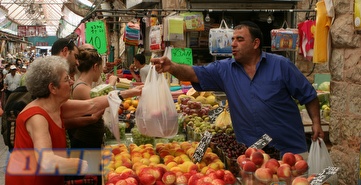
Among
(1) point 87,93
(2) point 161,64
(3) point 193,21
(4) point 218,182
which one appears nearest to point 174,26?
(3) point 193,21

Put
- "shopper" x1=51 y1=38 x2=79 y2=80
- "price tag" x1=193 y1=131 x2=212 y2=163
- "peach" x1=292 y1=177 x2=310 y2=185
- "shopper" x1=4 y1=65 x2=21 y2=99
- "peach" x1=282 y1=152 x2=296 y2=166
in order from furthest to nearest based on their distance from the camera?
"shopper" x1=4 y1=65 x2=21 y2=99
"shopper" x1=51 y1=38 x2=79 y2=80
"price tag" x1=193 y1=131 x2=212 y2=163
"peach" x1=282 y1=152 x2=296 y2=166
"peach" x1=292 y1=177 x2=310 y2=185

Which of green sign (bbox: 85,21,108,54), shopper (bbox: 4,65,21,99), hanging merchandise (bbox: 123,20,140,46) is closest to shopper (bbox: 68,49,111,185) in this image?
green sign (bbox: 85,21,108,54)

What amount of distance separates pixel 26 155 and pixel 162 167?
0.91 metres

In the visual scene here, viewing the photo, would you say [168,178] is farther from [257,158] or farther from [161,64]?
[161,64]

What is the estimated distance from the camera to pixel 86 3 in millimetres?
17406

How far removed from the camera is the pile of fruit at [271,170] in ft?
7.33

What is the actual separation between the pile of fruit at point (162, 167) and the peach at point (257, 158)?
0.81 feet

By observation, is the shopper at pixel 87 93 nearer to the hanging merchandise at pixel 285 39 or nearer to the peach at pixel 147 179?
the peach at pixel 147 179

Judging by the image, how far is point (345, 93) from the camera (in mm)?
3645

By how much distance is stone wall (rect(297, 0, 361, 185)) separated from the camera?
11.5ft

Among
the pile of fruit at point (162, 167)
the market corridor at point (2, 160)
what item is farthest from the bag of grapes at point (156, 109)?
the market corridor at point (2, 160)

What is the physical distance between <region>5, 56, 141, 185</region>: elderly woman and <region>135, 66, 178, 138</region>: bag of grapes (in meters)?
0.77

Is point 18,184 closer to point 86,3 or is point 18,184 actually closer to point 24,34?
point 86,3

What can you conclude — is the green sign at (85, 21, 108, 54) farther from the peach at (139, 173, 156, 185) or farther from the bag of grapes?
the peach at (139, 173, 156, 185)
